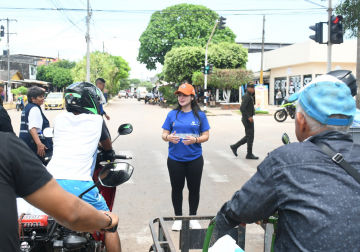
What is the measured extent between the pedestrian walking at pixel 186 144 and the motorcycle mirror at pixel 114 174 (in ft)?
5.64

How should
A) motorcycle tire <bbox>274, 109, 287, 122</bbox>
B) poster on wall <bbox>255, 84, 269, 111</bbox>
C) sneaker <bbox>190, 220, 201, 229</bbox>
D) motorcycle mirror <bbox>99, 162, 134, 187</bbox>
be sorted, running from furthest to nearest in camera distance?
poster on wall <bbox>255, 84, 269, 111</bbox>, motorcycle tire <bbox>274, 109, 287, 122</bbox>, sneaker <bbox>190, 220, 201, 229</bbox>, motorcycle mirror <bbox>99, 162, 134, 187</bbox>

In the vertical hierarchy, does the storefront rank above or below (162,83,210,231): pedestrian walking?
above

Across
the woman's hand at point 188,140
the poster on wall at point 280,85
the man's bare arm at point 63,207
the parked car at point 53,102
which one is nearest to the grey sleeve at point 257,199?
the man's bare arm at point 63,207

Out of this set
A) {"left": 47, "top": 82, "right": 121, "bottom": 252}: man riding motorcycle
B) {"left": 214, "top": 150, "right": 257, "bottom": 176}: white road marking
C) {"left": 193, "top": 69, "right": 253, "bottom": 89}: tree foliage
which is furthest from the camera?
{"left": 193, "top": 69, "right": 253, "bottom": 89}: tree foliage

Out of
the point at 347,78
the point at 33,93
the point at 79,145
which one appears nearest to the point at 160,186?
the point at 33,93

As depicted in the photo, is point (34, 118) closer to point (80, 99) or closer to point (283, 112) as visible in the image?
point (80, 99)

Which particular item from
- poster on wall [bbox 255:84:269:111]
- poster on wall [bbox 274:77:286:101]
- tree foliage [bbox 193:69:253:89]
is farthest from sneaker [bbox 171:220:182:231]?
poster on wall [bbox 274:77:286:101]

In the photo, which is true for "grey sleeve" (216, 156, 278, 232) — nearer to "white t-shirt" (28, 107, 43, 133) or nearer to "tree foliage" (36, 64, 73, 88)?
"white t-shirt" (28, 107, 43, 133)

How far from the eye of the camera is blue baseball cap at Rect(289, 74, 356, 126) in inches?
65.0

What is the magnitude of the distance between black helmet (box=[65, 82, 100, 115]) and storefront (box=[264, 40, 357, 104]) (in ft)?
98.3

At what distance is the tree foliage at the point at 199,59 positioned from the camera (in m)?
34.9

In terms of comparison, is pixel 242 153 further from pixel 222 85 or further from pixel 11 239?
pixel 222 85

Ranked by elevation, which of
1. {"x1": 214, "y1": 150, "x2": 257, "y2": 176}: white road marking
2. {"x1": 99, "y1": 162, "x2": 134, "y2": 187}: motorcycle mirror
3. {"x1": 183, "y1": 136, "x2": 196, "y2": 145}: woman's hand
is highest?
{"x1": 183, "y1": 136, "x2": 196, "y2": 145}: woman's hand

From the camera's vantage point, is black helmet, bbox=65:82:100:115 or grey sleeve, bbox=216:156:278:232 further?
black helmet, bbox=65:82:100:115
